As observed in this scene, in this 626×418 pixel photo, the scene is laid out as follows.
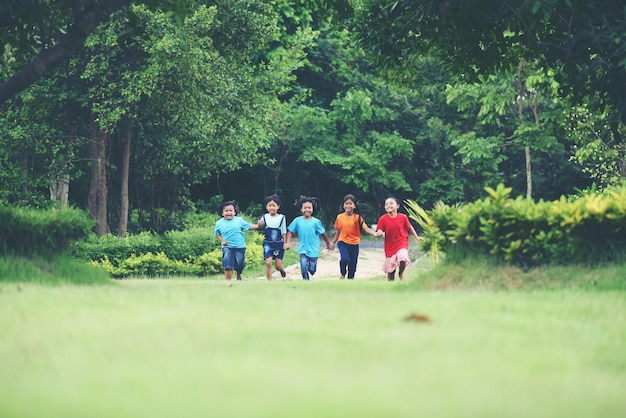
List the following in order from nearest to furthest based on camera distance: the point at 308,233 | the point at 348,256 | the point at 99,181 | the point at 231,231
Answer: the point at 231,231 < the point at 308,233 < the point at 348,256 < the point at 99,181

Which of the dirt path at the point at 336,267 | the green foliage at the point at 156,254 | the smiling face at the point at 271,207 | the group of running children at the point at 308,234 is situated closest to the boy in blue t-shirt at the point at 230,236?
the group of running children at the point at 308,234

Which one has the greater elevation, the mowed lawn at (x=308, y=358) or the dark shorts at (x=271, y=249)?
the dark shorts at (x=271, y=249)

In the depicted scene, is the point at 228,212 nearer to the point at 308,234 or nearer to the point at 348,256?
the point at 308,234

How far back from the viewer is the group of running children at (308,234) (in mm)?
17266

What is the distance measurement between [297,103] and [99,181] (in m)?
18.1

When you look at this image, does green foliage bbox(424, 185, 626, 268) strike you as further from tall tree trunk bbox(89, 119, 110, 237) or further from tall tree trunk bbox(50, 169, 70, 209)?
tall tree trunk bbox(50, 169, 70, 209)

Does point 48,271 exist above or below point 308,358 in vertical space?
above

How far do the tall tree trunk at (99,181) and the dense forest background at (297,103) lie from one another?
0.20ft

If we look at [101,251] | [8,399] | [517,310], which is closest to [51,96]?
[101,251]

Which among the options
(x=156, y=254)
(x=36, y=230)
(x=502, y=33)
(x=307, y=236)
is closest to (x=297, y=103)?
(x=156, y=254)

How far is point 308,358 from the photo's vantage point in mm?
5703

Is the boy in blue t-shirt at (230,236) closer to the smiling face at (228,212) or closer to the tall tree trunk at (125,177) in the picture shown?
the smiling face at (228,212)

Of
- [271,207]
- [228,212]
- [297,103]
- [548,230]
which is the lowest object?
[548,230]

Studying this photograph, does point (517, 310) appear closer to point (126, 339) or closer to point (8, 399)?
point (126, 339)
